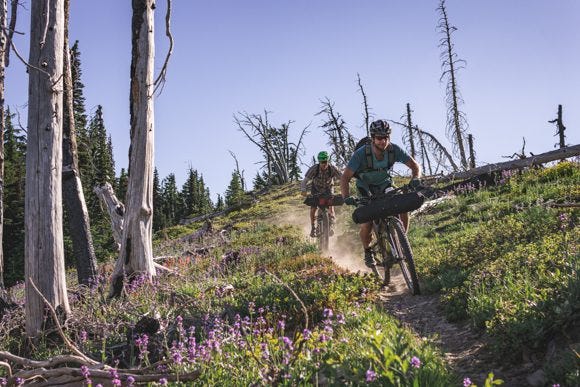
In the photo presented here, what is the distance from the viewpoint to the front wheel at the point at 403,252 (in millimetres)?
7168

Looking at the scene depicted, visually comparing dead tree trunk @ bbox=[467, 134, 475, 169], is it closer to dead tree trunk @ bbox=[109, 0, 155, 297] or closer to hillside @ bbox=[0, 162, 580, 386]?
hillside @ bbox=[0, 162, 580, 386]

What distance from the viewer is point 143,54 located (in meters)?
9.66

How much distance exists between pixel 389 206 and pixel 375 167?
0.96m

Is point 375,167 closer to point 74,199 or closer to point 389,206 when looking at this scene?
point 389,206

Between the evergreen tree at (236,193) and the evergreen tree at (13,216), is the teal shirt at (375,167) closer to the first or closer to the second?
the evergreen tree at (236,193)

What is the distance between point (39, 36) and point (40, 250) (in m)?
3.31

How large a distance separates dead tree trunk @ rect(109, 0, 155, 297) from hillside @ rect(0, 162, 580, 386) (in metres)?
0.74

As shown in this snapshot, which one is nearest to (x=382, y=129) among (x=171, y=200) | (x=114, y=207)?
(x=114, y=207)

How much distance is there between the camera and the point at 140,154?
964 centimetres

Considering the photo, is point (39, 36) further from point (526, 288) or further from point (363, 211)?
point (526, 288)

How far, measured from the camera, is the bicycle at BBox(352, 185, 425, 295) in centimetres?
703

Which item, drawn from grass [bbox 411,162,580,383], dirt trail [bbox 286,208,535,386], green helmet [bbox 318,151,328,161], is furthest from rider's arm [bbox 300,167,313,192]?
dirt trail [bbox 286,208,535,386]

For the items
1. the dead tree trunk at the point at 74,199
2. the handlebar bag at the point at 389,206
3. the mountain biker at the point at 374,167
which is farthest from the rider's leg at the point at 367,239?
the dead tree trunk at the point at 74,199

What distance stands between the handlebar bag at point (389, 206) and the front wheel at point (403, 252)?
372 millimetres
